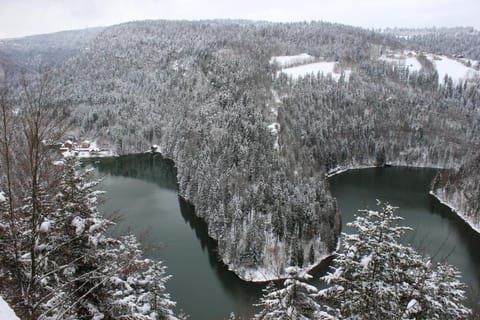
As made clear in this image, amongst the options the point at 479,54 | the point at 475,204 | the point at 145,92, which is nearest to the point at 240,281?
the point at 475,204

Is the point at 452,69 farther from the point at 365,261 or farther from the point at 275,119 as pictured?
the point at 365,261

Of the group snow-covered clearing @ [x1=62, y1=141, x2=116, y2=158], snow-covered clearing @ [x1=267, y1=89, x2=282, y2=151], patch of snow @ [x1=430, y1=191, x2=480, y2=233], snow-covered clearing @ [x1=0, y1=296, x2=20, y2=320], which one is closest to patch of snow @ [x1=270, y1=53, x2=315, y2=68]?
snow-covered clearing @ [x1=267, y1=89, x2=282, y2=151]

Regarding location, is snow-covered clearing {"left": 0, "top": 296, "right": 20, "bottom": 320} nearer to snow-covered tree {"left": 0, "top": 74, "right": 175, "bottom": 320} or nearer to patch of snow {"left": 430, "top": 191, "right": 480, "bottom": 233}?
snow-covered tree {"left": 0, "top": 74, "right": 175, "bottom": 320}

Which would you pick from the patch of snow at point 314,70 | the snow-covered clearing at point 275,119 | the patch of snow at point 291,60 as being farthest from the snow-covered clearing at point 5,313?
the patch of snow at point 291,60

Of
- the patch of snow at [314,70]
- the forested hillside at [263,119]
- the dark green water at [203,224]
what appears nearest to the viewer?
the dark green water at [203,224]

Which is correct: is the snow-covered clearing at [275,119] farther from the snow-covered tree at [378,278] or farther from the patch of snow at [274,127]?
the snow-covered tree at [378,278]
